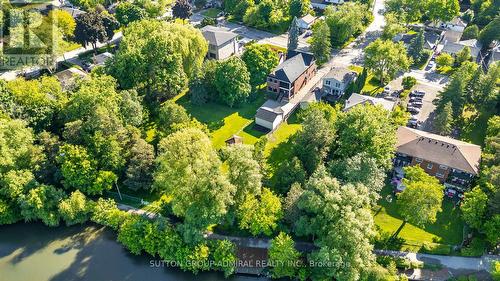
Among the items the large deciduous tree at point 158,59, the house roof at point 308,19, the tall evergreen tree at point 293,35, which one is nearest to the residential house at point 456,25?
A: the house roof at point 308,19

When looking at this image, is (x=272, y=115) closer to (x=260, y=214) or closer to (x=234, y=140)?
(x=234, y=140)

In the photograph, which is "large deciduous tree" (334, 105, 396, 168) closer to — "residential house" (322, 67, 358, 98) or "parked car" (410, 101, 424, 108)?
"residential house" (322, 67, 358, 98)

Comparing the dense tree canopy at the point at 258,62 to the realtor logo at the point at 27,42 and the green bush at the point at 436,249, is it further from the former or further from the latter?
the green bush at the point at 436,249

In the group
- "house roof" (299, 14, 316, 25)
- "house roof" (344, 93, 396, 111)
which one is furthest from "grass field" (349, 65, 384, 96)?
"house roof" (299, 14, 316, 25)

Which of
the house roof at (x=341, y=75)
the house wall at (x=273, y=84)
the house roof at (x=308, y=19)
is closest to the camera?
the house wall at (x=273, y=84)

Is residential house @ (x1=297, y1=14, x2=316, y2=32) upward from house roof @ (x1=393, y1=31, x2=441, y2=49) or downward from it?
upward

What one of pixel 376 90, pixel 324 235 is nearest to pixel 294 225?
pixel 324 235

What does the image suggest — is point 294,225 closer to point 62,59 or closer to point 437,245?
point 437,245
